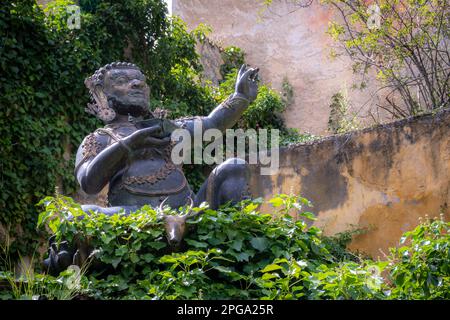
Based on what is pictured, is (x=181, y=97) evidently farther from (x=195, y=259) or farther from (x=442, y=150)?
(x=195, y=259)

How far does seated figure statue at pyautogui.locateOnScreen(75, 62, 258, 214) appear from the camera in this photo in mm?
6582

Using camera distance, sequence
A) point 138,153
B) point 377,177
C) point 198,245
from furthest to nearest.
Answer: point 377,177 → point 138,153 → point 198,245

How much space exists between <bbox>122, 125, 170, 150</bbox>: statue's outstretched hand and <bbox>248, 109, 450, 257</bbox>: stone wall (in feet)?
11.0

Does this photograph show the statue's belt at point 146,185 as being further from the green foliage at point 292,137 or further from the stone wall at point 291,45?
the stone wall at point 291,45

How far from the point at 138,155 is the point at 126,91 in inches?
23.2

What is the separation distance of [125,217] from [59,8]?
6213 millimetres

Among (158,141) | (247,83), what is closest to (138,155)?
(158,141)

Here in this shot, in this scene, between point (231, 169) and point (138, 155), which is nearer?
point (231, 169)

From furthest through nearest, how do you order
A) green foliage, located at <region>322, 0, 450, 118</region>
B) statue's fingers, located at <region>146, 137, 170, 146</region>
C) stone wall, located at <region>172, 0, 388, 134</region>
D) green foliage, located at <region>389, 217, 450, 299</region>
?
1. stone wall, located at <region>172, 0, 388, 134</region>
2. green foliage, located at <region>322, 0, 450, 118</region>
3. statue's fingers, located at <region>146, 137, 170, 146</region>
4. green foliage, located at <region>389, 217, 450, 299</region>

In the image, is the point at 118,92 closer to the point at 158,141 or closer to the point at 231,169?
the point at 158,141

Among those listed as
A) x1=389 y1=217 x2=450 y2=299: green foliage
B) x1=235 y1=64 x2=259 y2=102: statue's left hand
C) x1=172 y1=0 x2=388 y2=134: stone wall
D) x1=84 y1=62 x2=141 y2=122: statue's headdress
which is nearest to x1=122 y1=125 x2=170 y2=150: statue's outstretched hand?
x1=84 y1=62 x2=141 y2=122: statue's headdress

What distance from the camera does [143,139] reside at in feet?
21.9

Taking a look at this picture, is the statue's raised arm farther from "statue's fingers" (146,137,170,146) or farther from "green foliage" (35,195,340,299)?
"green foliage" (35,195,340,299)
